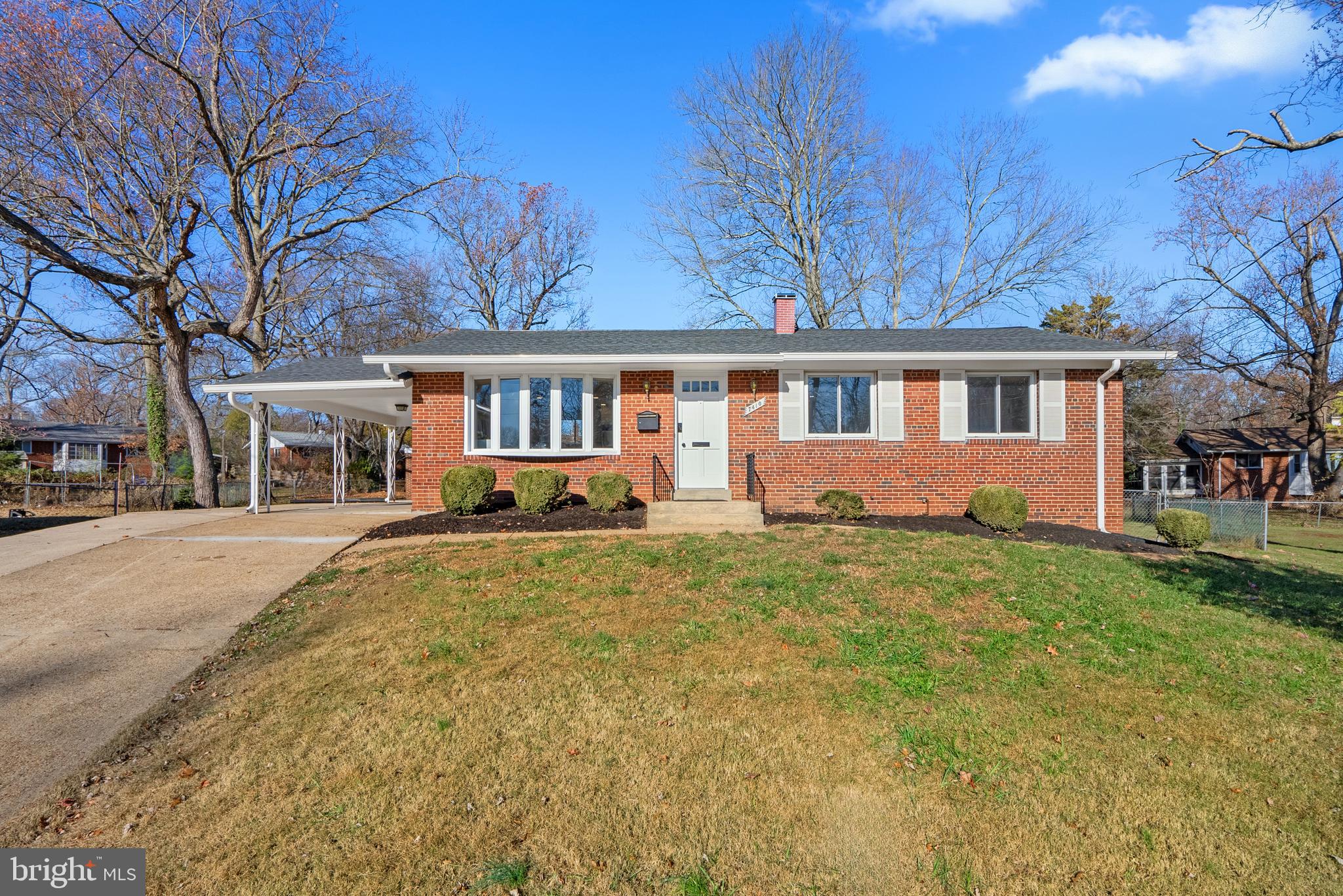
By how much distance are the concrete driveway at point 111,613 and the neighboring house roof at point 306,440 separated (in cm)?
2530

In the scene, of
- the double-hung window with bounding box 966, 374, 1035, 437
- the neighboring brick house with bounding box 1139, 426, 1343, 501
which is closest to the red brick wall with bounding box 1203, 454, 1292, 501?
the neighboring brick house with bounding box 1139, 426, 1343, 501

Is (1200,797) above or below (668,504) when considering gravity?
below

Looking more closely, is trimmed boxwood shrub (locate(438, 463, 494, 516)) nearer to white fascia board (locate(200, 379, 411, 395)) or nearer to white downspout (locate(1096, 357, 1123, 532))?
white fascia board (locate(200, 379, 411, 395))

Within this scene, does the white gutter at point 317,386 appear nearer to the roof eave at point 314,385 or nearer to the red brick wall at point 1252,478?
the roof eave at point 314,385

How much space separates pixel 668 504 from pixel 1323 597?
26.1ft

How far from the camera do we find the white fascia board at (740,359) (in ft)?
36.6

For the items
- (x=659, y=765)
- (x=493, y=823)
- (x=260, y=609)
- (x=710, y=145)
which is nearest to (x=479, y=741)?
(x=493, y=823)

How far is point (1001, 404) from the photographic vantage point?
11.8 metres

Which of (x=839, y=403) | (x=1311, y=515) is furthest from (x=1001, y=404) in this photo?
(x=1311, y=515)

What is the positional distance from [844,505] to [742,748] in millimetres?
7259

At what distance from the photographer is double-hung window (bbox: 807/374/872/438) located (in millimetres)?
11789

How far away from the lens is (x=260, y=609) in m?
6.20

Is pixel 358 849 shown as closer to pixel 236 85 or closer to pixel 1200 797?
pixel 1200 797

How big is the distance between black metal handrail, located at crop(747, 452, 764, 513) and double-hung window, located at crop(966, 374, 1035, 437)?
3.83m
